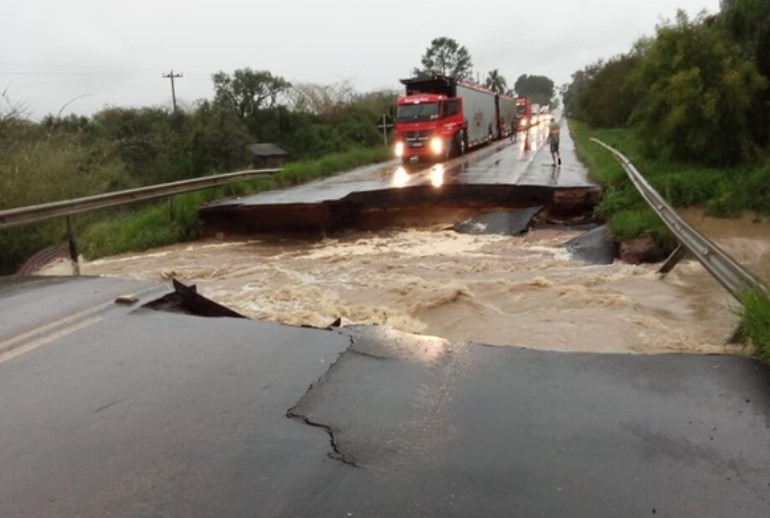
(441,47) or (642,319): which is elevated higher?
(441,47)

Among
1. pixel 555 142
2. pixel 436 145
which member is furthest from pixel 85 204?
pixel 436 145

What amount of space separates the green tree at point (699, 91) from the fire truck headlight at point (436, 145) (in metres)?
11.8

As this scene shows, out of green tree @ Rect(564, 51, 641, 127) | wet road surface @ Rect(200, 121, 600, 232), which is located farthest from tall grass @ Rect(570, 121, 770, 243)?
green tree @ Rect(564, 51, 641, 127)

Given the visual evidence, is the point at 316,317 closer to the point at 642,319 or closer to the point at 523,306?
the point at 523,306

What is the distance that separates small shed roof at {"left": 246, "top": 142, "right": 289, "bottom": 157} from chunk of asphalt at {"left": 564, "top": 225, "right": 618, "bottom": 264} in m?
33.6

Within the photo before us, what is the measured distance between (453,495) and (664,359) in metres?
2.22

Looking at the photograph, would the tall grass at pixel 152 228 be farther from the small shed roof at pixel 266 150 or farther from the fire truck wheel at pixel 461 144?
the small shed roof at pixel 266 150

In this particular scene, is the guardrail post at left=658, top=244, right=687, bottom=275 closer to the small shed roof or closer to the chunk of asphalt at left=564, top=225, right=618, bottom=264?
the chunk of asphalt at left=564, top=225, right=618, bottom=264

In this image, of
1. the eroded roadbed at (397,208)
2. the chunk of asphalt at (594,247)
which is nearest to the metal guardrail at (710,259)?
the chunk of asphalt at (594,247)

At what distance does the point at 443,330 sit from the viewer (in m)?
6.73

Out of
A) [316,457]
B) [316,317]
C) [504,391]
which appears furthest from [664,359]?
[316,317]

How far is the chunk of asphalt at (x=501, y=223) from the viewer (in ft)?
43.3

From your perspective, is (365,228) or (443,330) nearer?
(443,330)

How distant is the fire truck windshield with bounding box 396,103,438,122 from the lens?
26891mm
